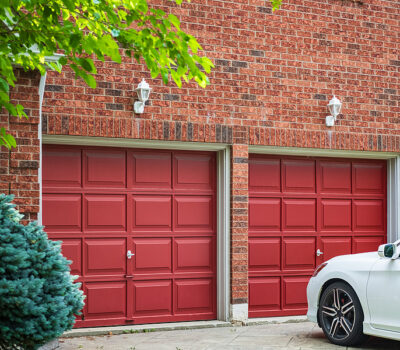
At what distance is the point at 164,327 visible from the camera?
9.83m

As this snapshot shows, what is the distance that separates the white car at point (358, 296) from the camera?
781 cm

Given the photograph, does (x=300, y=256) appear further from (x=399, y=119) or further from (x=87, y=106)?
(x=87, y=106)

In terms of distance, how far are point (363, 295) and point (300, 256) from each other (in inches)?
114

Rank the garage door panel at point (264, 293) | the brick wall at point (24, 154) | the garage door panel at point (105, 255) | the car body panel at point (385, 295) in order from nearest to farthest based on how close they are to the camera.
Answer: the car body panel at point (385, 295)
the brick wall at point (24, 154)
the garage door panel at point (105, 255)
the garage door panel at point (264, 293)

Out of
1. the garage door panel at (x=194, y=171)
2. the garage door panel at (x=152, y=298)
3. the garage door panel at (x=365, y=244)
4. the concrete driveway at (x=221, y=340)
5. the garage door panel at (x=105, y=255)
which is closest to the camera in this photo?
the concrete driveway at (x=221, y=340)

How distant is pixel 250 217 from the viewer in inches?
420

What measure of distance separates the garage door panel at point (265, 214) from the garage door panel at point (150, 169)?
1.35 m

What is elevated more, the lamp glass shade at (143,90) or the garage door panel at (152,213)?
the lamp glass shade at (143,90)

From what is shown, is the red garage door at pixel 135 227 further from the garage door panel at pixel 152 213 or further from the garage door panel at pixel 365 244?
the garage door panel at pixel 365 244

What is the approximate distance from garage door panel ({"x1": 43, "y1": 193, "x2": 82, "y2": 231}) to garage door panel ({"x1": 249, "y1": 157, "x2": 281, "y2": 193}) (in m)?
2.60

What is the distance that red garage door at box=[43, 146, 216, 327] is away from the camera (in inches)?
380

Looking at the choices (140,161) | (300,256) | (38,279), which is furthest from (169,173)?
(38,279)

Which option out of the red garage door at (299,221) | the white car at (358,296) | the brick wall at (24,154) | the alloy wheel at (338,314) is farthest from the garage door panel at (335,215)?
the brick wall at (24,154)

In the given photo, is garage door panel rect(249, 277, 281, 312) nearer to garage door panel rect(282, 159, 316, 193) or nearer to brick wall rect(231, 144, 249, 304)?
brick wall rect(231, 144, 249, 304)
